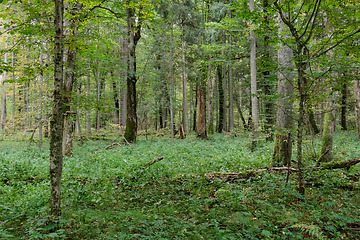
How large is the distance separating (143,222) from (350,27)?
6.22 meters

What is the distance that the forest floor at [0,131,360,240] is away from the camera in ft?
11.5

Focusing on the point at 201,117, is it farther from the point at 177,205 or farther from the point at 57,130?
the point at 57,130

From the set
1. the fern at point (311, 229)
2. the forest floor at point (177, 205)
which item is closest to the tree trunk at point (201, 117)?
the forest floor at point (177, 205)

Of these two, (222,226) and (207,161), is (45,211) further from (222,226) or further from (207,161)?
(207,161)

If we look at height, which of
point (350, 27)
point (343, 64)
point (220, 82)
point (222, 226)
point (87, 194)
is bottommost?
point (222, 226)

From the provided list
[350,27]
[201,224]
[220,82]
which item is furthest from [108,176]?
[220,82]

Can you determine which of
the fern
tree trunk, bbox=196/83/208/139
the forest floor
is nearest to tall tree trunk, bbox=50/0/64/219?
the forest floor

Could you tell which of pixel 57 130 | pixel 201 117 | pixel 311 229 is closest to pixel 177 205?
pixel 311 229

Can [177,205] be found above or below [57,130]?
below

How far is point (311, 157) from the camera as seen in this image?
26.7ft

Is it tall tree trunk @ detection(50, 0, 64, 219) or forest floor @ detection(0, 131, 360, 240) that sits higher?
tall tree trunk @ detection(50, 0, 64, 219)

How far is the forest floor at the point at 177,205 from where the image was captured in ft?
11.5

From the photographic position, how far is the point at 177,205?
4812 millimetres

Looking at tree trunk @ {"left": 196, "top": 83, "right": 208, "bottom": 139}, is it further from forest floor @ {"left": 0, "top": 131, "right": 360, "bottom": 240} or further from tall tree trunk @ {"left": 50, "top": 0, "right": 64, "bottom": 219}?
tall tree trunk @ {"left": 50, "top": 0, "right": 64, "bottom": 219}
